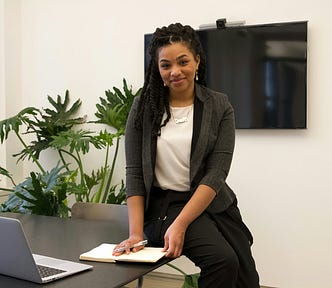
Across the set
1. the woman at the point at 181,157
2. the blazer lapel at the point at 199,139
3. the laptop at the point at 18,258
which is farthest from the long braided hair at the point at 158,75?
the laptop at the point at 18,258

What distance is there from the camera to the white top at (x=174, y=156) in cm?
163

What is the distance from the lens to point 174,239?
1436 millimetres

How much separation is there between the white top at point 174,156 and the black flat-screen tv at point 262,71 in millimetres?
1513

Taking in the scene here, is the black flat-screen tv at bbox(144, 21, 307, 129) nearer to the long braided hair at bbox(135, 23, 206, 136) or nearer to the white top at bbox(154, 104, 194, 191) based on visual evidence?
the long braided hair at bbox(135, 23, 206, 136)

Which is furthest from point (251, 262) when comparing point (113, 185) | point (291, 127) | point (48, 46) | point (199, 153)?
point (48, 46)

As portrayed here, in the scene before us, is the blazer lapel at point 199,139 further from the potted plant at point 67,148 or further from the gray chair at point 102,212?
the potted plant at point 67,148

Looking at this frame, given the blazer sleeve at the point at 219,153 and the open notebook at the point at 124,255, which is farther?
the blazer sleeve at the point at 219,153

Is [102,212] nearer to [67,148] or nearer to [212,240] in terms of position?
[212,240]

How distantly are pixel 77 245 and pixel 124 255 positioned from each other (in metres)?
0.25

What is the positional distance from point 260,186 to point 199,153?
167 centimetres

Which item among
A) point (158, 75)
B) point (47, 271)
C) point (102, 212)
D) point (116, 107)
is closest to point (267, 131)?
point (116, 107)

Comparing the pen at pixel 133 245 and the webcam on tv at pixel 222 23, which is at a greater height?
the webcam on tv at pixel 222 23

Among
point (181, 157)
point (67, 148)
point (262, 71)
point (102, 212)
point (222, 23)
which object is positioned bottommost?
point (102, 212)

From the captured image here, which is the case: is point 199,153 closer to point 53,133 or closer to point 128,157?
point 128,157
